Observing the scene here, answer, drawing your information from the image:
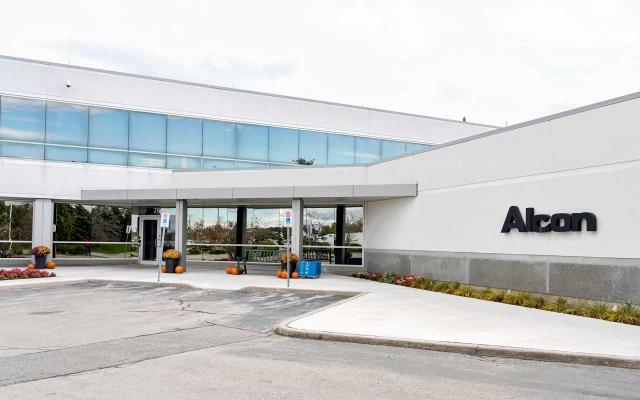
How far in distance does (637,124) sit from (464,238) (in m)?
6.63

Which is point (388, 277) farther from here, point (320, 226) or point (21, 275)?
point (21, 275)

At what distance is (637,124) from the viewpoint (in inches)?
498

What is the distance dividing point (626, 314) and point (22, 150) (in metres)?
24.9

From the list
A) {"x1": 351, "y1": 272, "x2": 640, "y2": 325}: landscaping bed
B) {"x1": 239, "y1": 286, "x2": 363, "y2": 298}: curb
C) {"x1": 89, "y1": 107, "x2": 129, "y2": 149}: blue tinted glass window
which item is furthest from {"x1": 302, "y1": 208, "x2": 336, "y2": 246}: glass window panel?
{"x1": 89, "y1": 107, "x2": 129, "y2": 149}: blue tinted glass window

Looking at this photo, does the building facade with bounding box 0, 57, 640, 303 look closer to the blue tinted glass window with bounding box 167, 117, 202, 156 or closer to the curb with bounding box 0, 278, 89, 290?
the blue tinted glass window with bounding box 167, 117, 202, 156

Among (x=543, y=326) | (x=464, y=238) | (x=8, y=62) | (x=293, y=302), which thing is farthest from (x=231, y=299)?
(x=8, y=62)

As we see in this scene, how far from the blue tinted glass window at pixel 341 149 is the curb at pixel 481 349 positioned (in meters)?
22.3

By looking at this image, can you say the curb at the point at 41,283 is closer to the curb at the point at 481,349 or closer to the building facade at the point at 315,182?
the building facade at the point at 315,182

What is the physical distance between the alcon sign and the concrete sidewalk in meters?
2.24

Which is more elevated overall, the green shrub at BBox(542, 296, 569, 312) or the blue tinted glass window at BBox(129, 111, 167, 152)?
the blue tinted glass window at BBox(129, 111, 167, 152)

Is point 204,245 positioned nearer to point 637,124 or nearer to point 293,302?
point 293,302

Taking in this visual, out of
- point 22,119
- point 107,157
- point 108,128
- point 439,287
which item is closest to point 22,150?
point 22,119

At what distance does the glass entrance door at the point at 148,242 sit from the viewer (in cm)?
3022

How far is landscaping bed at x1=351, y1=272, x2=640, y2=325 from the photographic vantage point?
40.0ft
